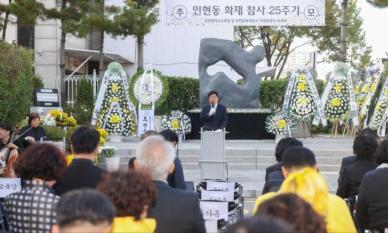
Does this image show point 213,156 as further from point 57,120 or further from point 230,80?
point 230,80

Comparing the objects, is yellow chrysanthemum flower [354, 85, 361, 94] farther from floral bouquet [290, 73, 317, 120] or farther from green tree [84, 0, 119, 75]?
green tree [84, 0, 119, 75]

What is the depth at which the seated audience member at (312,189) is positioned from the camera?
3.66 metres

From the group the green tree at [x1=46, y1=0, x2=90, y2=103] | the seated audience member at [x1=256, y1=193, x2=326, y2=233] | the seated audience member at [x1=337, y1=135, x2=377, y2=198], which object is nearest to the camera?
the seated audience member at [x1=256, y1=193, x2=326, y2=233]

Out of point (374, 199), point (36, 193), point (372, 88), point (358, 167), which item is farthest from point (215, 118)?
point (36, 193)

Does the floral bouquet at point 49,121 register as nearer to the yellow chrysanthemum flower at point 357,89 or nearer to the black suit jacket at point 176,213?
the black suit jacket at point 176,213

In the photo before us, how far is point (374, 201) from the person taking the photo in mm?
5605

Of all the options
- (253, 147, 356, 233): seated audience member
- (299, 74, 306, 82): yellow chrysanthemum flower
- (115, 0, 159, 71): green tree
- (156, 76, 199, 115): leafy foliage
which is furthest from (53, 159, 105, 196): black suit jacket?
(156, 76, 199, 115): leafy foliage

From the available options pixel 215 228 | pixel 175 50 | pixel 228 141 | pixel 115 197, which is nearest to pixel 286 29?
pixel 175 50

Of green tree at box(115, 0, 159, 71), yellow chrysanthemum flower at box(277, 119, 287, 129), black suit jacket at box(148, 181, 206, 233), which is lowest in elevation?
black suit jacket at box(148, 181, 206, 233)

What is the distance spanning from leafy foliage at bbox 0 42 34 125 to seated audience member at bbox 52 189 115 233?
12.3m

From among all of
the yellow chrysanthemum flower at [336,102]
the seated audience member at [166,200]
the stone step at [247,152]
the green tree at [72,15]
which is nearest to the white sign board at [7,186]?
the seated audience member at [166,200]

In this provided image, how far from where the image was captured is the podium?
12625mm

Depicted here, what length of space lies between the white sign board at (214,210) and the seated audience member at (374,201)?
1.04 meters

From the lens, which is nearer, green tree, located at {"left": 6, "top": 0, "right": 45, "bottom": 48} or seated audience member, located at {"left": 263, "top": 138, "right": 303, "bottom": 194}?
seated audience member, located at {"left": 263, "top": 138, "right": 303, "bottom": 194}
